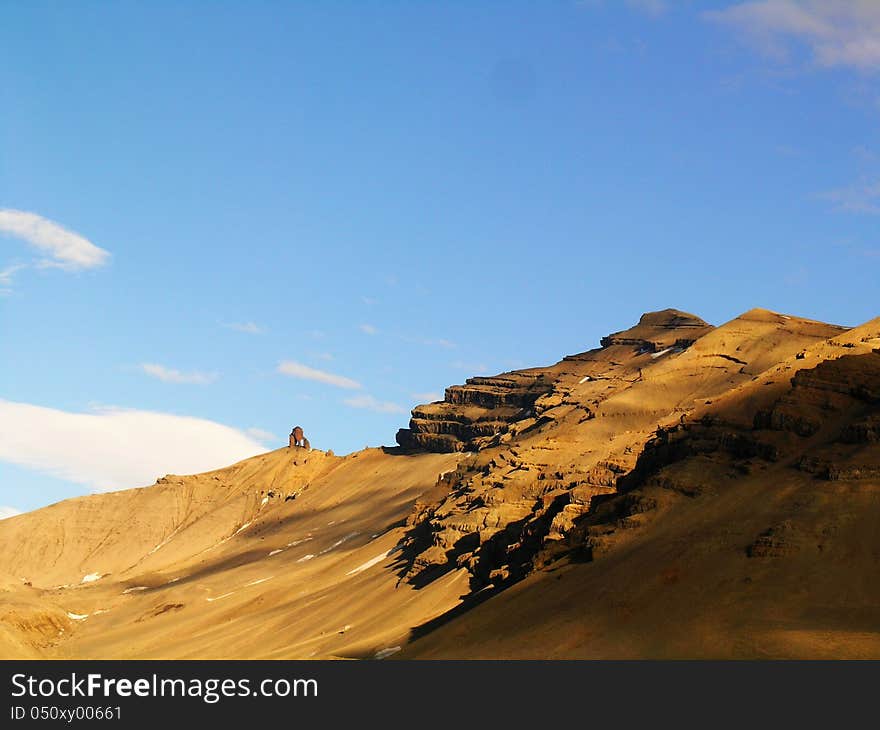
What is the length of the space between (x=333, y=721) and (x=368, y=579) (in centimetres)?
8526

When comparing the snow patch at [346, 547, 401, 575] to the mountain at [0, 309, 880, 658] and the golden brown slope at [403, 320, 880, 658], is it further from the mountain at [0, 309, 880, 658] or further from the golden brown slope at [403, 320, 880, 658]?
the golden brown slope at [403, 320, 880, 658]

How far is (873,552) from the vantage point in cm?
6856

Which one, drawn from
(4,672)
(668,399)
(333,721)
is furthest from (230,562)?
(333,721)

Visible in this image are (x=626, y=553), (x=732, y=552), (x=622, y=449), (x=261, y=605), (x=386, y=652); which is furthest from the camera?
(x=261, y=605)

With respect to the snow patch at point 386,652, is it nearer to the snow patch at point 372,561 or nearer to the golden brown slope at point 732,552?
the golden brown slope at point 732,552

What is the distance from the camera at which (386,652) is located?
9344cm

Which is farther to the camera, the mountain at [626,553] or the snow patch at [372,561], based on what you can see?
the snow patch at [372,561]

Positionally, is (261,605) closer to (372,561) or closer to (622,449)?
(372,561)

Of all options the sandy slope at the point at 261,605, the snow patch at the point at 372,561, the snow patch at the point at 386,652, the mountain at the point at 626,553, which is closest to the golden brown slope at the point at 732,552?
the mountain at the point at 626,553

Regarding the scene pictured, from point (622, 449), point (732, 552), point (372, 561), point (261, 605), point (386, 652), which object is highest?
point (622, 449)

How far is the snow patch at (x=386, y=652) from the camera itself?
91.3 metres

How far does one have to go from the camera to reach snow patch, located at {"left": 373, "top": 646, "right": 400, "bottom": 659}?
91.3 metres

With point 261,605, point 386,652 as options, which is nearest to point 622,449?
point 386,652

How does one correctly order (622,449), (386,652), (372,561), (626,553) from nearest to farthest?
1. (626,553)
2. (386,652)
3. (622,449)
4. (372,561)
